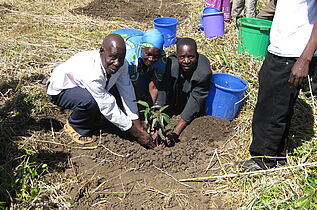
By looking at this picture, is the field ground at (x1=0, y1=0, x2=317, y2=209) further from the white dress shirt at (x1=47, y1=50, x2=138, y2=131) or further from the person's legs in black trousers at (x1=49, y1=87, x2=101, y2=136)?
the white dress shirt at (x1=47, y1=50, x2=138, y2=131)

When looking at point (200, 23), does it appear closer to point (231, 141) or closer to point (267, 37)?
point (267, 37)

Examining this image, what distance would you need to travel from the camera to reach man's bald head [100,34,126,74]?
7.77 ft

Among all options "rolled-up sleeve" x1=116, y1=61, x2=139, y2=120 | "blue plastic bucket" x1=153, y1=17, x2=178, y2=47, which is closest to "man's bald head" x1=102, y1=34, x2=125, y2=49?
"rolled-up sleeve" x1=116, y1=61, x2=139, y2=120

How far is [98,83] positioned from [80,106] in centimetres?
34

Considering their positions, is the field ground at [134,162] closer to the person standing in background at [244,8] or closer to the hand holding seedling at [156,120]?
the hand holding seedling at [156,120]

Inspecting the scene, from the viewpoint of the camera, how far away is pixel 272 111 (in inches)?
88.6

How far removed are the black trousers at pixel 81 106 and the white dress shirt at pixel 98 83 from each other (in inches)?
2.3

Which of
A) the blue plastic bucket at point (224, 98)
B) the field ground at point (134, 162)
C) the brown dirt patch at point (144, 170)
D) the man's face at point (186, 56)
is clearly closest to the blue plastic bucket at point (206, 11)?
the field ground at point (134, 162)

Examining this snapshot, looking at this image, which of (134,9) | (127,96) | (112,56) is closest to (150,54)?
(127,96)

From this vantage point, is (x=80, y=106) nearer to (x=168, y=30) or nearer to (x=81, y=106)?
(x=81, y=106)

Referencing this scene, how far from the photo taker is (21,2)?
6270 mm

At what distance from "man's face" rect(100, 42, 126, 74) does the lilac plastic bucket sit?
2.81 metres

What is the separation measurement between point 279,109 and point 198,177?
902 mm

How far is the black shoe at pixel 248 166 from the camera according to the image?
2.55m
